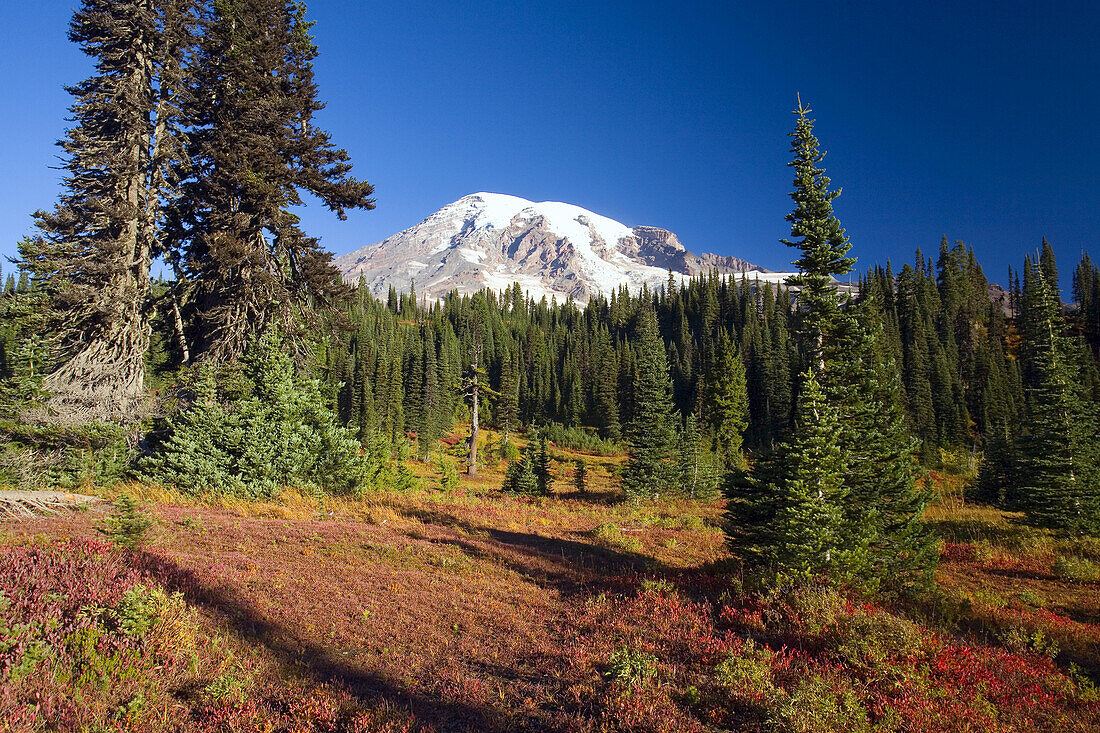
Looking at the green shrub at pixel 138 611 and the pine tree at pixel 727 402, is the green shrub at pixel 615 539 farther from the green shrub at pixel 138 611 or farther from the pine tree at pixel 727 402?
the pine tree at pixel 727 402

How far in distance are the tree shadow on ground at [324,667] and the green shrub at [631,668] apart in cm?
112

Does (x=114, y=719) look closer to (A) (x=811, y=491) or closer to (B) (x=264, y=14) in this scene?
(A) (x=811, y=491)

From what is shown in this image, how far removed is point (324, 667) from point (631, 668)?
146 inches

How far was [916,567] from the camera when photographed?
1183 centimetres

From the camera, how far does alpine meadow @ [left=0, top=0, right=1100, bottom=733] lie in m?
5.37

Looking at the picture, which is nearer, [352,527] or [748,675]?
[748,675]

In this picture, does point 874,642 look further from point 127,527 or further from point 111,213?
point 111,213

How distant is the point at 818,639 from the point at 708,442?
5699 centimetres

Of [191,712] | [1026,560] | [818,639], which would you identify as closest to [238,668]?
[191,712]

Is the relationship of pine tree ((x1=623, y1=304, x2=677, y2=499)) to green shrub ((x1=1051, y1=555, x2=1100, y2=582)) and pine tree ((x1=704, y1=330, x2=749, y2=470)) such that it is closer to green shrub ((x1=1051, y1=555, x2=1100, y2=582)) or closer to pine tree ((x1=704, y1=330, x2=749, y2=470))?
green shrub ((x1=1051, y1=555, x2=1100, y2=582))

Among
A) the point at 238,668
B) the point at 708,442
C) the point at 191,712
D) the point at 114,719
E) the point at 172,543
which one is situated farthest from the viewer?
the point at 708,442

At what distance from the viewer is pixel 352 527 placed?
1384 centimetres

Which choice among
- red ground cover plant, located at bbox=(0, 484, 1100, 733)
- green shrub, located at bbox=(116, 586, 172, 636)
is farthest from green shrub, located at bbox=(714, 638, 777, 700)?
green shrub, located at bbox=(116, 586, 172, 636)

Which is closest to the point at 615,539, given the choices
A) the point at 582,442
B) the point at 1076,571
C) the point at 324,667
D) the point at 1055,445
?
the point at 324,667
